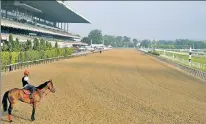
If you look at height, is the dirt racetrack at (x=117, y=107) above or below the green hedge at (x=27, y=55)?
below

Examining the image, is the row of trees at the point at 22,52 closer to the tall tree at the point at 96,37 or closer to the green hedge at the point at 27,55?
the green hedge at the point at 27,55

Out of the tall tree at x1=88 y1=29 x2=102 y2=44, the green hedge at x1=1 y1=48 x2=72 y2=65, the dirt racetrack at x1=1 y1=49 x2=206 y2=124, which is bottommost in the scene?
the dirt racetrack at x1=1 y1=49 x2=206 y2=124

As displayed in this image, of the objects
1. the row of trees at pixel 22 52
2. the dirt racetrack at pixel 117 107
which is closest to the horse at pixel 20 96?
the dirt racetrack at pixel 117 107

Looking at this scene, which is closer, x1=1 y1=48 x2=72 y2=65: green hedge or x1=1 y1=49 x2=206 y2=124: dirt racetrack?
x1=1 y1=49 x2=206 y2=124: dirt racetrack

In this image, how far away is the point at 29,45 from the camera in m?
31.9

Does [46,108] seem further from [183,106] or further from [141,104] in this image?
[183,106]

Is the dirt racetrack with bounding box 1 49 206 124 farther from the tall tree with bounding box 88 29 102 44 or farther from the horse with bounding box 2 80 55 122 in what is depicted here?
the tall tree with bounding box 88 29 102 44

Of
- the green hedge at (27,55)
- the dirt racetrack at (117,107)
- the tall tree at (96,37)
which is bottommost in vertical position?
the dirt racetrack at (117,107)

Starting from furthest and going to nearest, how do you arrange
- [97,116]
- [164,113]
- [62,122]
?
[164,113]
[97,116]
[62,122]

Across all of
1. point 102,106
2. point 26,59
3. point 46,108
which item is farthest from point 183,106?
point 26,59

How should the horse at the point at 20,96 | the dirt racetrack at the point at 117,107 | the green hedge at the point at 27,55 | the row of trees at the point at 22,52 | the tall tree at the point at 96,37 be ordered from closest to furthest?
the horse at the point at 20,96, the dirt racetrack at the point at 117,107, the green hedge at the point at 27,55, the row of trees at the point at 22,52, the tall tree at the point at 96,37

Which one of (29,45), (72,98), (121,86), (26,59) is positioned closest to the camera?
(72,98)

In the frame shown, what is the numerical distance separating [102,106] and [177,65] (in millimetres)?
22461

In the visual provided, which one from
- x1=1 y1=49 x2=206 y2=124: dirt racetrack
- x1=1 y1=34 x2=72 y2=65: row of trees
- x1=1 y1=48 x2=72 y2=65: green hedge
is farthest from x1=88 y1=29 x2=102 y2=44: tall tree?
x1=1 y1=49 x2=206 y2=124: dirt racetrack
